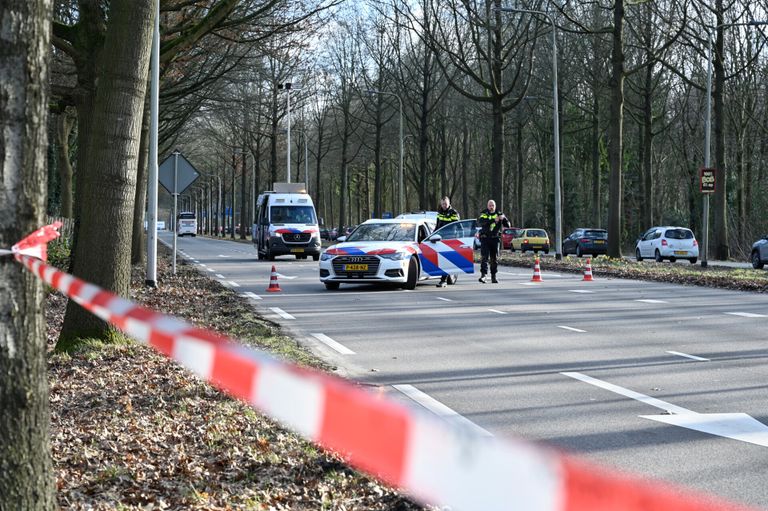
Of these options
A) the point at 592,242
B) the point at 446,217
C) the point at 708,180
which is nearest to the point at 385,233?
the point at 446,217

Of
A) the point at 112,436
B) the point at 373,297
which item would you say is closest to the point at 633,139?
the point at 373,297

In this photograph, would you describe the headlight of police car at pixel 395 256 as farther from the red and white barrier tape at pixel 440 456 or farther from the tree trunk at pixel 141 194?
the red and white barrier tape at pixel 440 456

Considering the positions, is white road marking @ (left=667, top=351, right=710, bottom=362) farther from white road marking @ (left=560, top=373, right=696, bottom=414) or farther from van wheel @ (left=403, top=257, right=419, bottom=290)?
van wheel @ (left=403, top=257, right=419, bottom=290)

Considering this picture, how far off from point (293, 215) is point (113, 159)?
2823 cm

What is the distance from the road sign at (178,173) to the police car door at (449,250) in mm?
6158

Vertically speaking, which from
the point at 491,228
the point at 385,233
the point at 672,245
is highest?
the point at 491,228

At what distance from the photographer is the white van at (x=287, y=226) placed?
1457 inches

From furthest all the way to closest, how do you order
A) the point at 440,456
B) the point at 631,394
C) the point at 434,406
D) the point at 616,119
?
the point at 616,119, the point at 631,394, the point at 434,406, the point at 440,456

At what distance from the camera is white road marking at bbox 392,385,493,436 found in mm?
6922

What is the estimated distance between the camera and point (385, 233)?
71.2ft

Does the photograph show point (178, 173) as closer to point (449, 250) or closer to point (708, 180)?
point (449, 250)

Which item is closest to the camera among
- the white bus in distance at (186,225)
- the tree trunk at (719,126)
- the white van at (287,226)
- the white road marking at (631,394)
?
the white road marking at (631,394)

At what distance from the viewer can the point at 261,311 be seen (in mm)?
15992

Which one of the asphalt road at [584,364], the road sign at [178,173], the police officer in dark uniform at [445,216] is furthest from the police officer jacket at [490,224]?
the road sign at [178,173]
